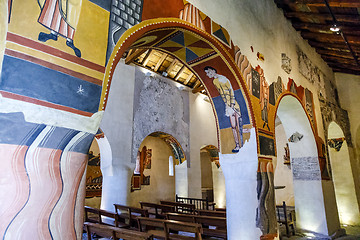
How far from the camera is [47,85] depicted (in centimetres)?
204

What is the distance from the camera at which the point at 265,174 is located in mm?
4711

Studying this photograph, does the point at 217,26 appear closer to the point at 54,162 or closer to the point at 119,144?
the point at 54,162

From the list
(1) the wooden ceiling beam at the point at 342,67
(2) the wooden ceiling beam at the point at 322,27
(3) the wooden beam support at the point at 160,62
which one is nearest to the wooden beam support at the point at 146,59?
(3) the wooden beam support at the point at 160,62

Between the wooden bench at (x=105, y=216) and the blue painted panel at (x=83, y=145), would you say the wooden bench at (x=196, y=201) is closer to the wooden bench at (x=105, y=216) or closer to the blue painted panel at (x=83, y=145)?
the wooden bench at (x=105, y=216)

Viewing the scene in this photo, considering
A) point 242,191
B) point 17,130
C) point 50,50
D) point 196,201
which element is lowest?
point 196,201

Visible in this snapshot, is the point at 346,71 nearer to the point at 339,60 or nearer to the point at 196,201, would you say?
the point at 339,60

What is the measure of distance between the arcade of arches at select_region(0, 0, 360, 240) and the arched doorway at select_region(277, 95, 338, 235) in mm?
29

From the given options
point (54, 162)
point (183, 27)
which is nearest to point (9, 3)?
point (54, 162)

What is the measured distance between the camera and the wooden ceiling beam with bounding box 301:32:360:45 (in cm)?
703

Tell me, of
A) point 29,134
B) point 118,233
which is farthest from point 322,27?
point 29,134

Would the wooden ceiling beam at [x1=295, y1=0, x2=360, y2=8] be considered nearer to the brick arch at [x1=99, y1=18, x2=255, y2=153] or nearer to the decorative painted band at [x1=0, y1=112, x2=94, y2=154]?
the brick arch at [x1=99, y1=18, x2=255, y2=153]

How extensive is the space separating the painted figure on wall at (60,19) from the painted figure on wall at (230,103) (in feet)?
9.13

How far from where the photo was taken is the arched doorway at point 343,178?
9086mm

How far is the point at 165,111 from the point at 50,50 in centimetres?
815
